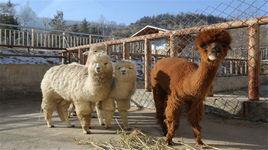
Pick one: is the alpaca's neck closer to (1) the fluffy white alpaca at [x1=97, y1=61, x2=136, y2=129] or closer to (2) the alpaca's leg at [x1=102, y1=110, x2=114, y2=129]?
(1) the fluffy white alpaca at [x1=97, y1=61, x2=136, y2=129]

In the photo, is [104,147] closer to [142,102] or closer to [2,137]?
[2,137]

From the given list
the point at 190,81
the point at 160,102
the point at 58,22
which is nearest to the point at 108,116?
the point at 160,102

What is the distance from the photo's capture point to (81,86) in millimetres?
5477

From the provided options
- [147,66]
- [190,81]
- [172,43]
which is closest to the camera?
[190,81]

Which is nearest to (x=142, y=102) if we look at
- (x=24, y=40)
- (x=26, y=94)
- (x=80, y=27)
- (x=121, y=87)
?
(x=121, y=87)

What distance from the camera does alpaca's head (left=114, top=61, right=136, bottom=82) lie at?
5.41 m

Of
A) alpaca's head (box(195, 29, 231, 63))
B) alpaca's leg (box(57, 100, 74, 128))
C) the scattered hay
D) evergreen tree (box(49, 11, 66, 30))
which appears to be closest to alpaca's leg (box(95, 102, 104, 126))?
alpaca's leg (box(57, 100, 74, 128))

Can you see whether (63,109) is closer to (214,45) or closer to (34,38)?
(214,45)

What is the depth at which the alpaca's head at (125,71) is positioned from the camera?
5410mm

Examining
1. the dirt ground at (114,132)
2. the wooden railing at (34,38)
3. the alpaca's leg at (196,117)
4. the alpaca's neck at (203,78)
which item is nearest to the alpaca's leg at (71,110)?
the dirt ground at (114,132)

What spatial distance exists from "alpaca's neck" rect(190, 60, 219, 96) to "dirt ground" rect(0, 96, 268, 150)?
0.79 m

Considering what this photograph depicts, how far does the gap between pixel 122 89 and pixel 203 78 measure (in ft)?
5.58

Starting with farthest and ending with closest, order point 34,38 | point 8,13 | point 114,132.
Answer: point 8,13 → point 34,38 → point 114,132

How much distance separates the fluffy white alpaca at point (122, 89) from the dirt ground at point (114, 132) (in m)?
0.33
